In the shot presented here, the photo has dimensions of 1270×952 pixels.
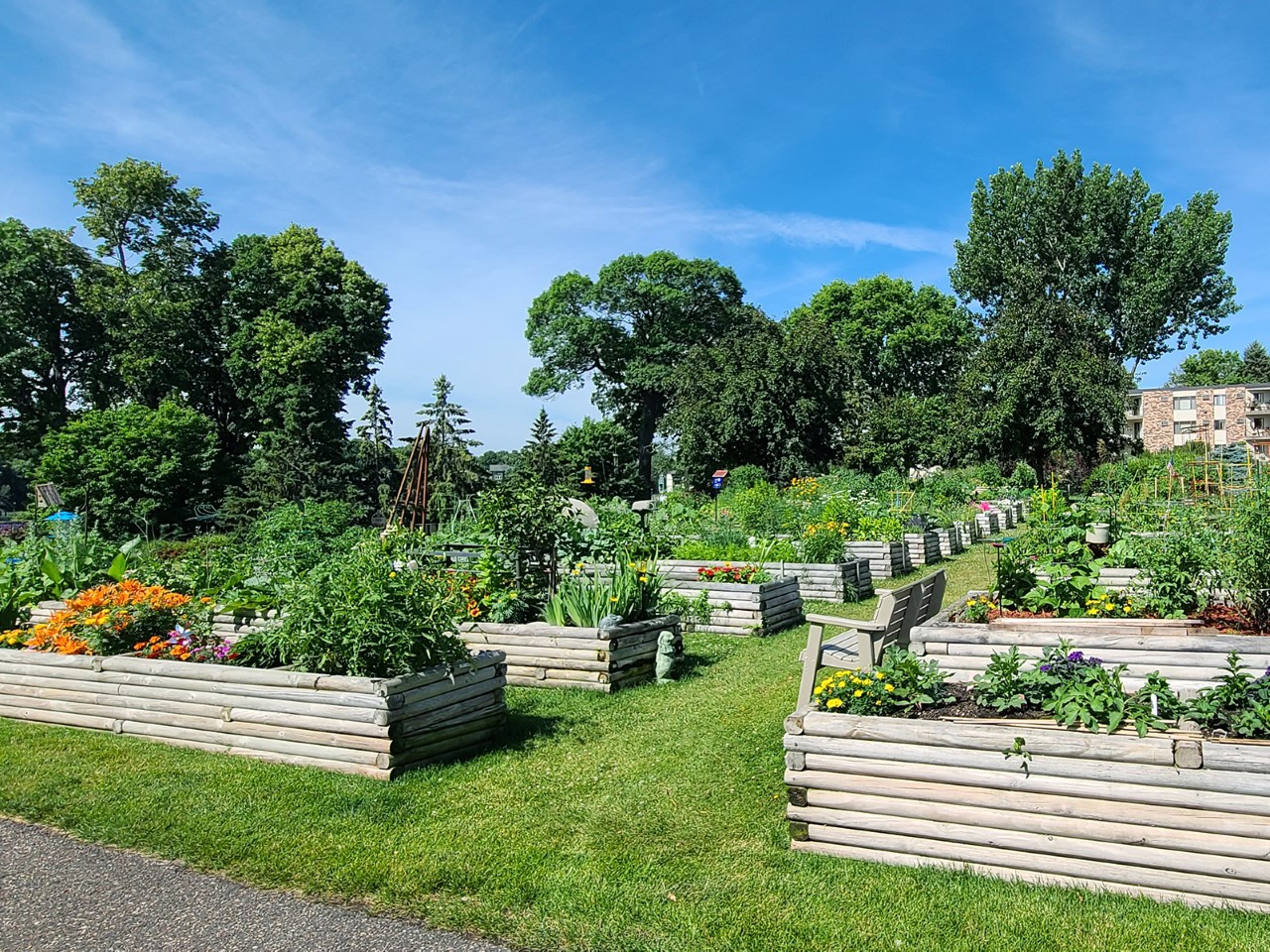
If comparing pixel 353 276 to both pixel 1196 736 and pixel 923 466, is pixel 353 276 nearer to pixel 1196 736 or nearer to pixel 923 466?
pixel 923 466

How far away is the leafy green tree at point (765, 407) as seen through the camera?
104ft

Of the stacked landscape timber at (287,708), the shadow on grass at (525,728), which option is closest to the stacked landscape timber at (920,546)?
the shadow on grass at (525,728)

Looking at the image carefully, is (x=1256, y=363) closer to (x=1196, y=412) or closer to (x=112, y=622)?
(x=1196, y=412)

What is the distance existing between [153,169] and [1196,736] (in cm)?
3611

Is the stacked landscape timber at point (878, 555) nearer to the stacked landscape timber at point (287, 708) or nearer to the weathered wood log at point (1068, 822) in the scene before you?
the stacked landscape timber at point (287, 708)

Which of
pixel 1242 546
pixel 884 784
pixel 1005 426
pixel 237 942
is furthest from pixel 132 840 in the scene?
pixel 1005 426

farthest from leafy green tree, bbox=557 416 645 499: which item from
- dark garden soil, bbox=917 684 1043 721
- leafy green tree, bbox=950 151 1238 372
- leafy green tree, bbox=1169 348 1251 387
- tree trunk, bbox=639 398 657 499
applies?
leafy green tree, bbox=1169 348 1251 387

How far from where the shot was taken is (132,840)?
4.06 meters

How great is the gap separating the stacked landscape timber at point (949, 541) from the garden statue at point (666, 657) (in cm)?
1022

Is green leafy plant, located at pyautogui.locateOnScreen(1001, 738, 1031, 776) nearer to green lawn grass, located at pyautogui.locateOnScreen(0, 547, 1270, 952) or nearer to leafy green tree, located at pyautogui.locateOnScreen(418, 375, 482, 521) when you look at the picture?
green lawn grass, located at pyautogui.locateOnScreen(0, 547, 1270, 952)

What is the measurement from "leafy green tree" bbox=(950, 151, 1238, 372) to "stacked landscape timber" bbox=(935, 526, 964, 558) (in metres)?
20.9

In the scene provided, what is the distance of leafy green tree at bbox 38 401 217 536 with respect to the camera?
1051 inches

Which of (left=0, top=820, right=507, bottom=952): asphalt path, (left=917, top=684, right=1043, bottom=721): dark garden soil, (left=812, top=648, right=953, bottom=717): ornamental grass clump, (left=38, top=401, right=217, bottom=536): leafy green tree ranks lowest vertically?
(left=0, top=820, right=507, bottom=952): asphalt path


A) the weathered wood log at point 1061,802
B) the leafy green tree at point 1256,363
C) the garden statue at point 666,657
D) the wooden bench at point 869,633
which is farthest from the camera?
the leafy green tree at point 1256,363
